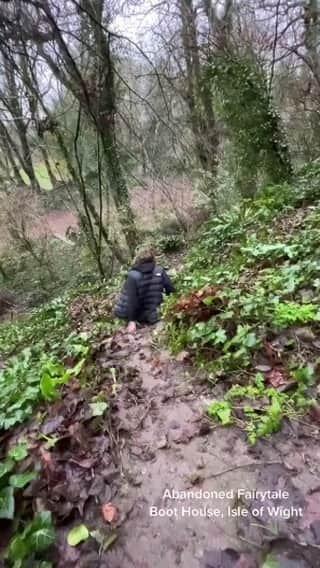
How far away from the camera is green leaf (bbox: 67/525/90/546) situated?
1694mm

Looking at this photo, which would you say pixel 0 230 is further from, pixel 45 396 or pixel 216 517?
pixel 216 517

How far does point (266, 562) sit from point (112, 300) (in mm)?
4701

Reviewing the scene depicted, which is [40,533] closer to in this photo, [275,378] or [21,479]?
[21,479]

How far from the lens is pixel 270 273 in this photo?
11.1ft

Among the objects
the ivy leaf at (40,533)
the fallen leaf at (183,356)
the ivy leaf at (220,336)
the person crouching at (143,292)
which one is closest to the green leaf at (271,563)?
the ivy leaf at (40,533)

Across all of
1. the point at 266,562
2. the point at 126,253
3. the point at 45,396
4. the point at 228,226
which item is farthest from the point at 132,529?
the point at 126,253

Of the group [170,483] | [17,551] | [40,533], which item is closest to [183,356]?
[170,483]

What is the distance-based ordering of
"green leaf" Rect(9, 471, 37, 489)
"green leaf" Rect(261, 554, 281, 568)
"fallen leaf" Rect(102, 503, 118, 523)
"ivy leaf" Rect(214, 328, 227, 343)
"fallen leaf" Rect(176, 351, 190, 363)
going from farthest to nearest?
"fallen leaf" Rect(176, 351, 190, 363) → "ivy leaf" Rect(214, 328, 227, 343) → "green leaf" Rect(9, 471, 37, 489) → "fallen leaf" Rect(102, 503, 118, 523) → "green leaf" Rect(261, 554, 281, 568)

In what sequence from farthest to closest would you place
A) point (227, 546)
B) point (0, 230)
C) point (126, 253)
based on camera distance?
point (0, 230) < point (126, 253) < point (227, 546)

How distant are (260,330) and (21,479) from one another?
182 cm

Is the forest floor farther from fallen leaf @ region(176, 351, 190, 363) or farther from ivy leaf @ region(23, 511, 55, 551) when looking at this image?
fallen leaf @ region(176, 351, 190, 363)

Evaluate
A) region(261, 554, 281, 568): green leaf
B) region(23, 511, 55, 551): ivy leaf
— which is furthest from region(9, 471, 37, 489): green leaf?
region(261, 554, 281, 568): green leaf

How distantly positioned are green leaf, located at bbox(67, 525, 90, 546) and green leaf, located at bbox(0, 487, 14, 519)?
1.02ft

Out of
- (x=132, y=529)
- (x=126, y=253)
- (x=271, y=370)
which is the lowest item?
(x=126, y=253)
